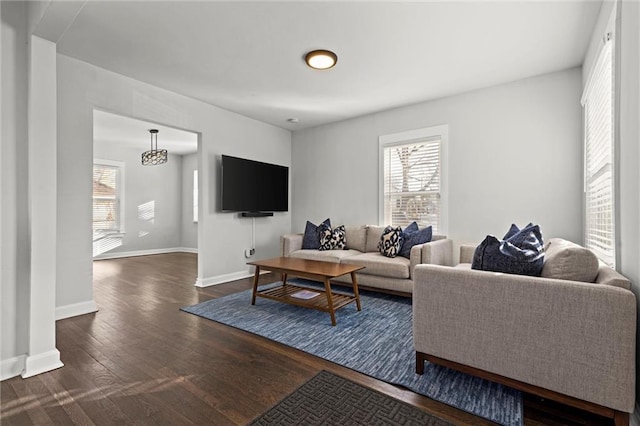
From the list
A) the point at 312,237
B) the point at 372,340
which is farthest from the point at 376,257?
the point at 372,340

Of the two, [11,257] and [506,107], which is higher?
[506,107]

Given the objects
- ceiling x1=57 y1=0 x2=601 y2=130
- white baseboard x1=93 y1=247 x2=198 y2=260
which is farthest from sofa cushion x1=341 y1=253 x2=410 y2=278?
white baseboard x1=93 y1=247 x2=198 y2=260

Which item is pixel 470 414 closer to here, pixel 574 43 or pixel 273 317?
pixel 273 317

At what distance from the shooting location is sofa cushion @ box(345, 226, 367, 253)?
4613 millimetres

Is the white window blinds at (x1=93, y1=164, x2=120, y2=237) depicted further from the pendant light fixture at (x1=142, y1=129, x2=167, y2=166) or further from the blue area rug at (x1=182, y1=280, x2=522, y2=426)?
the blue area rug at (x1=182, y1=280, x2=522, y2=426)

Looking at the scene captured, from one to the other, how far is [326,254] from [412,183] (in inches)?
62.0

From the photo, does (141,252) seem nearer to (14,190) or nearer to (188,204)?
(188,204)

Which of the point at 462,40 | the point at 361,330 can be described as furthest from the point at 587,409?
the point at 462,40

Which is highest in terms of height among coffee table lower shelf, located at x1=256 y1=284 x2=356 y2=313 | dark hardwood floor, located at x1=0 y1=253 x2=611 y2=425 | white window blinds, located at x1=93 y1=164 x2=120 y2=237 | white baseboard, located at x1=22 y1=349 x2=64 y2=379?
white window blinds, located at x1=93 y1=164 x2=120 y2=237

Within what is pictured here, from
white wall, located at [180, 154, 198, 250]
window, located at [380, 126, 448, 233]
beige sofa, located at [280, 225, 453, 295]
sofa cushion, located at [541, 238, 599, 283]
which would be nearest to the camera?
sofa cushion, located at [541, 238, 599, 283]

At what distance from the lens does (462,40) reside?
108 inches

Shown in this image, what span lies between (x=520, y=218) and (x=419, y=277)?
93.5 inches

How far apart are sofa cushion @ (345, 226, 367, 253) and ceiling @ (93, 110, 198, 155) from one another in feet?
10.2

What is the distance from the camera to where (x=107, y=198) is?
23.1 feet
